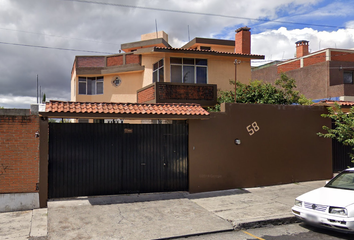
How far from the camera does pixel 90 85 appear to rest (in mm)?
21156

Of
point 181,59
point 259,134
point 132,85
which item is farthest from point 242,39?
point 259,134

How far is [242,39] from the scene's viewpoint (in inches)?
776

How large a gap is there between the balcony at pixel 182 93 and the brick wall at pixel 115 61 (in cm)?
583

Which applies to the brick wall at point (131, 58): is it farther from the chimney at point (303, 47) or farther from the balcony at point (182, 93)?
the chimney at point (303, 47)

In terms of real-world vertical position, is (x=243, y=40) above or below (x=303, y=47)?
below

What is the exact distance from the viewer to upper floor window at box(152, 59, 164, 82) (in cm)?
1534

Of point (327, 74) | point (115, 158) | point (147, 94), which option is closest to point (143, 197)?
point (115, 158)

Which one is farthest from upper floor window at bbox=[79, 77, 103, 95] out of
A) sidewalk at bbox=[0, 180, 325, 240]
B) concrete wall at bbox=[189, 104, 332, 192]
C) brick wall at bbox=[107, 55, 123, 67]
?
sidewalk at bbox=[0, 180, 325, 240]

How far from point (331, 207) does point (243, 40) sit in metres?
15.5

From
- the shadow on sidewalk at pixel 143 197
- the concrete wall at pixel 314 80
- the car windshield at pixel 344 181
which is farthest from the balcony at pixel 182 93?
the concrete wall at pixel 314 80

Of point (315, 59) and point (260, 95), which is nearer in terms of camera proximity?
point (260, 95)

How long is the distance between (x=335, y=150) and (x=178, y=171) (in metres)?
7.39

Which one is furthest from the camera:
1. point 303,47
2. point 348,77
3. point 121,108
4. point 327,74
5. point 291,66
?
point 303,47

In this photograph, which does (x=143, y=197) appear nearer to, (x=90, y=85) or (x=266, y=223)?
(x=266, y=223)
